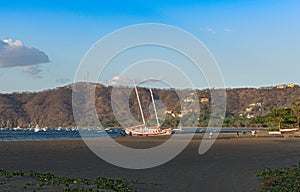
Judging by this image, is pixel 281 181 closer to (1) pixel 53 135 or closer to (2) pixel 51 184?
(2) pixel 51 184

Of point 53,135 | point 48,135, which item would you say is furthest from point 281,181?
point 48,135

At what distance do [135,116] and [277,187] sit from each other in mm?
138460

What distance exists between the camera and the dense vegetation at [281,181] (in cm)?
1564

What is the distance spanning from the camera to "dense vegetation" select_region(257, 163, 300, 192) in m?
15.6

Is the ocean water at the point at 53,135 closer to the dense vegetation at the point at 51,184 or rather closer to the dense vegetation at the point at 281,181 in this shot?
the dense vegetation at the point at 281,181

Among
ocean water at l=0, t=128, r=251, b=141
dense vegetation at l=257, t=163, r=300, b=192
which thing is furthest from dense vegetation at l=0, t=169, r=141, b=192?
ocean water at l=0, t=128, r=251, b=141

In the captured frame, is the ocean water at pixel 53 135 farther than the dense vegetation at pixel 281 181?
Yes

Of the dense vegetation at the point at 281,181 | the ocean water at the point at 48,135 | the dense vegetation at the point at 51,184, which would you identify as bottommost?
the dense vegetation at the point at 281,181

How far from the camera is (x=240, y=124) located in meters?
192

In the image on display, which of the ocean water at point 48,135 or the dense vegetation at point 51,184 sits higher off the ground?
the ocean water at point 48,135

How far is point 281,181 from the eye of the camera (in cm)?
1755

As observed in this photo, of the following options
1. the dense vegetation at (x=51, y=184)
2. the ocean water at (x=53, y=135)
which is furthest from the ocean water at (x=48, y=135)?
the dense vegetation at (x=51, y=184)

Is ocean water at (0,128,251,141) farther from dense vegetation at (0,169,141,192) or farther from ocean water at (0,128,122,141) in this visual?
dense vegetation at (0,169,141,192)

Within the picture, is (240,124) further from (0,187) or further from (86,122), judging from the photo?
(0,187)
